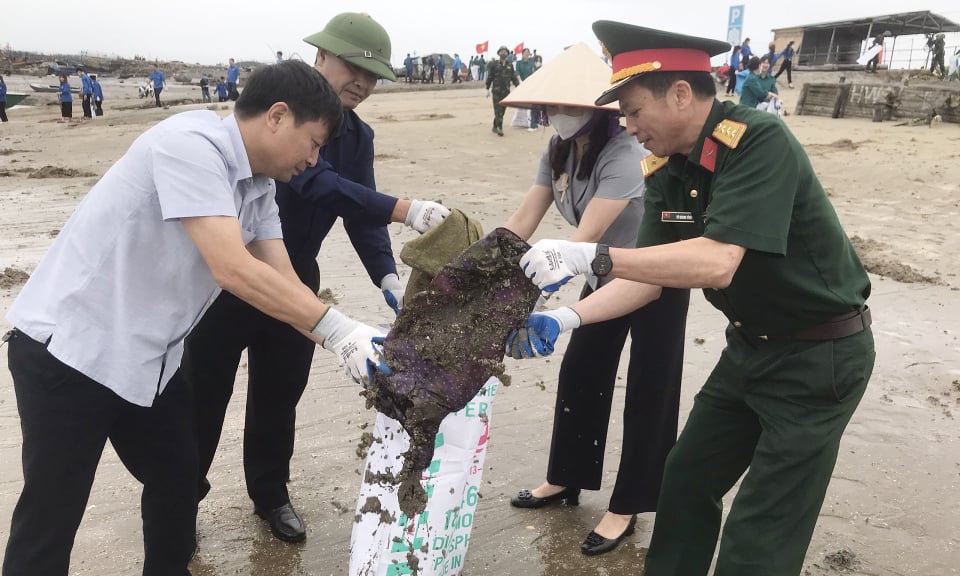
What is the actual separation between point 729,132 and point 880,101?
→ 15.3 meters

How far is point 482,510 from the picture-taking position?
3.07 meters

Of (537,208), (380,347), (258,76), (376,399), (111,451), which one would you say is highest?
(258,76)

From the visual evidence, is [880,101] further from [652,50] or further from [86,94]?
[86,94]

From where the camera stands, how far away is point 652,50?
1874mm

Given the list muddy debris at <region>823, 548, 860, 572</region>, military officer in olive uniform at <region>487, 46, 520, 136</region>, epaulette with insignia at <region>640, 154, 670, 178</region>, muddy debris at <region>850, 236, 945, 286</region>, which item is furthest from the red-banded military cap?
military officer in olive uniform at <region>487, 46, 520, 136</region>

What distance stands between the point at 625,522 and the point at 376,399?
135 centimetres

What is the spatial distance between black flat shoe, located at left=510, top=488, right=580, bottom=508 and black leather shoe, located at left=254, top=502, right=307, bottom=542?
91 cm

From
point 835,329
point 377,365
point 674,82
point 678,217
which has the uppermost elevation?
point 674,82

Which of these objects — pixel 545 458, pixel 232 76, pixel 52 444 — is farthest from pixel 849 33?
pixel 52 444

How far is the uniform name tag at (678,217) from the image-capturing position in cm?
204

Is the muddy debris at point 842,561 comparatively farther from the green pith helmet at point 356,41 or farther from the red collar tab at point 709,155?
the green pith helmet at point 356,41

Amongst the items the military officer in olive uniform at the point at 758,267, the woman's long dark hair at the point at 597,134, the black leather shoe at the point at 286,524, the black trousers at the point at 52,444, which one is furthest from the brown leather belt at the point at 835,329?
the black leather shoe at the point at 286,524

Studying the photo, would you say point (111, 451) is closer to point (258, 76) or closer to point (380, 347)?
point (380, 347)

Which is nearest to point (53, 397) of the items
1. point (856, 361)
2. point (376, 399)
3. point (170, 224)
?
point (170, 224)
